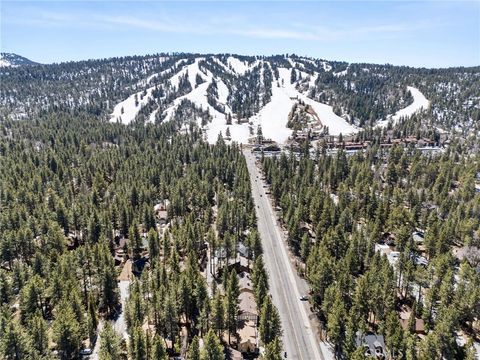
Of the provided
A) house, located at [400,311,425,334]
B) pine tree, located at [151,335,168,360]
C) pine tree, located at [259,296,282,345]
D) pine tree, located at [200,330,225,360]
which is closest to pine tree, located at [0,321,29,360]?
pine tree, located at [151,335,168,360]

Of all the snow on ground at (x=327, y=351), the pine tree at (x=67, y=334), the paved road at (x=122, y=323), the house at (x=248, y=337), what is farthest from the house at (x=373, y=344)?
the pine tree at (x=67, y=334)

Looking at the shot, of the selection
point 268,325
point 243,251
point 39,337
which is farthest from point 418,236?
point 39,337

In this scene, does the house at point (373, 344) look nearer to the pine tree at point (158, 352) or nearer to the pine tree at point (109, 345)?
the pine tree at point (158, 352)

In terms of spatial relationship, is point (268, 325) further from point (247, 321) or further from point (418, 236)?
point (418, 236)

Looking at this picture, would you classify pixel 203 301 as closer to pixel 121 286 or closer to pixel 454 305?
pixel 121 286

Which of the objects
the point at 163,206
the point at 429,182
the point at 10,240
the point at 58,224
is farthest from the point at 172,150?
the point at 429,182

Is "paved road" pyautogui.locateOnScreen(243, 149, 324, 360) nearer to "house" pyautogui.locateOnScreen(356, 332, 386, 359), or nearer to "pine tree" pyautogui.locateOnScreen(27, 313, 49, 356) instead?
"house" pyautogui.locateOnScreen(356, 332, 386, 359)
